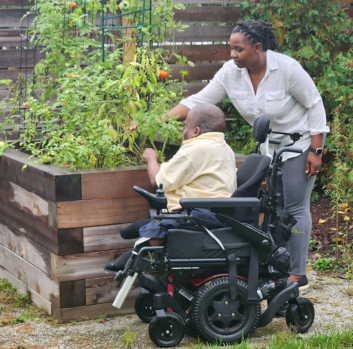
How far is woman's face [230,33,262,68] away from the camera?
3.63m

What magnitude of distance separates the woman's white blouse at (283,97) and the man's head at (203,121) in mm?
582

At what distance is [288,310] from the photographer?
131 inches

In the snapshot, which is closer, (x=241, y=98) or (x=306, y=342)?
(x=306, y=342)

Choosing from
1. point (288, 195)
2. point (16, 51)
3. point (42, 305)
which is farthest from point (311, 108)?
point (16, 51)

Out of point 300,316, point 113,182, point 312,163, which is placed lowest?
point 300,316

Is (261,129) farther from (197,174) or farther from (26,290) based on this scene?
(26,290)

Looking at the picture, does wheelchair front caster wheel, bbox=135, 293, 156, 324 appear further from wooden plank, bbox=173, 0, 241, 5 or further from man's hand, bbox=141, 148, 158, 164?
wooden plank, bbox=173, 0, 241, 5

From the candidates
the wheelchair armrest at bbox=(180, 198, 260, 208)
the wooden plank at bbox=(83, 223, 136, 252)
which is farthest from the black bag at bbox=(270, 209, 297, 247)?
the wooden plank at bbox=(83, 223, 136, 252)

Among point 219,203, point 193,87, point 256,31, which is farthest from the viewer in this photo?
point 193,87

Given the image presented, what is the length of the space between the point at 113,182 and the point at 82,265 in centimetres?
50

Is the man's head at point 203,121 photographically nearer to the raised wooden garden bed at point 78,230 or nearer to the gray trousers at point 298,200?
the raised wooden garden bed at point 78,230

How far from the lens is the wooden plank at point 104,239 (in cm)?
356

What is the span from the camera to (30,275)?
393 cm

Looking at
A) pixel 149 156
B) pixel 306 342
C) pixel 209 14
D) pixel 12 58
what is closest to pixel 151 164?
pixel 149 156
